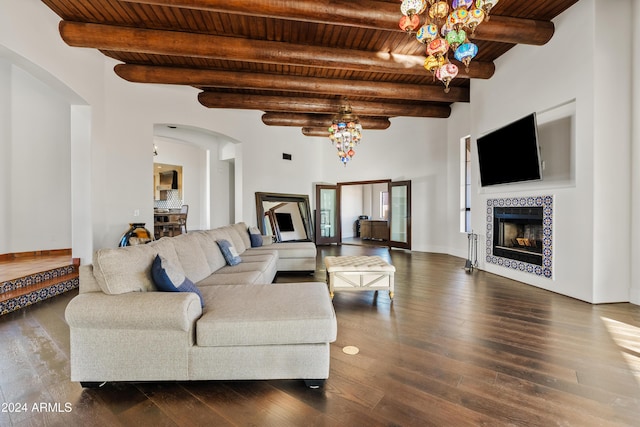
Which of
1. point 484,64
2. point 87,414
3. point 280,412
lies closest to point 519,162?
point 484,64

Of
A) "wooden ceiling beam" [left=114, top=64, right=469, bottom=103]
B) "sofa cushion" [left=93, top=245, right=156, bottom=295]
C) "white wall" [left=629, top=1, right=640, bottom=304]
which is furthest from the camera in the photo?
Result: "wooden ceiling beam" [left=114, top=64, right=469, bottom=103]

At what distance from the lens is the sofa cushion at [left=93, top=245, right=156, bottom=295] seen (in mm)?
1911

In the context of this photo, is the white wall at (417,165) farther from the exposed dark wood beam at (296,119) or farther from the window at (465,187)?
the exposed dark wood beam at (296,119)

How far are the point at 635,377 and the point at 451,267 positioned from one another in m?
3.78

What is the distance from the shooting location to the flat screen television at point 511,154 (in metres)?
4.10

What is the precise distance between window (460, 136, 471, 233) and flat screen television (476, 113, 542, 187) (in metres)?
1.80

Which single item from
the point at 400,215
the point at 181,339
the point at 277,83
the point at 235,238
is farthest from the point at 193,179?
the point at 181,339

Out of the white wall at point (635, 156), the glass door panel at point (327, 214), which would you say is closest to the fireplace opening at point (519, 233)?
the white wall at point (635, 156)

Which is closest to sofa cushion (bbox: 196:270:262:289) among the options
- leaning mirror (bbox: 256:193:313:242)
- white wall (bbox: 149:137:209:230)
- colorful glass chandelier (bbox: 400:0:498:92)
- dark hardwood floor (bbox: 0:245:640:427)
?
dark hardwood floor (bbox: 0:245:640:427)

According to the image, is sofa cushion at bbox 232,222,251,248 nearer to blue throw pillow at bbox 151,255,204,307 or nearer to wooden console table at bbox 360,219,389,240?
blue throw pillow at bbox 151,255,204,307

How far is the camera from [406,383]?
191cm

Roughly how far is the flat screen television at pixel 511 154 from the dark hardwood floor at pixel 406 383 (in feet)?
6.96

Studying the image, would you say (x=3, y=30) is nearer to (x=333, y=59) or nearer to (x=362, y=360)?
(x=333, y=59)

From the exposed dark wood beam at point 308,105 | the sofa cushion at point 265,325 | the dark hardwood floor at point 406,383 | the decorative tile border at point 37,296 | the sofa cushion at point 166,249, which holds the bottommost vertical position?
the dark hardwood floor at point 406,383
